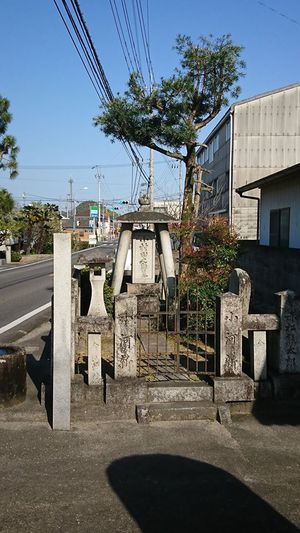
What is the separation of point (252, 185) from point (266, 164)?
10757mm

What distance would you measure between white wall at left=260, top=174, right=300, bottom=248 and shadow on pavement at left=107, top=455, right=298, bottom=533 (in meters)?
8.78

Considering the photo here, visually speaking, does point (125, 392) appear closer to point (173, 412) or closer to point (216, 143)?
point (173, 412)

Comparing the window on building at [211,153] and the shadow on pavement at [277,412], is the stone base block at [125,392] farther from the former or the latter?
the window on building at [211,153]

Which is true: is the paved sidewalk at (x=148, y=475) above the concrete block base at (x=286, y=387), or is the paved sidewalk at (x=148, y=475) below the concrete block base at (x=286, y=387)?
below

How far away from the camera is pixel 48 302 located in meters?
16.3

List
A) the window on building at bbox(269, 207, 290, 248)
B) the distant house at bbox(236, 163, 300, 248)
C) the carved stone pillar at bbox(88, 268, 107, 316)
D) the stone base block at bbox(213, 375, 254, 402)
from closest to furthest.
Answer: the stone base block at bbox(213, 375, 254, 402), the carved stone pillar at bbox(88, 268, 107, 316), the distant house at bbox(236, 163, 300, 248), the window on building at bbox(269, 207, 290, 248)

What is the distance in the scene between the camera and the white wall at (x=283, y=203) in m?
12.2

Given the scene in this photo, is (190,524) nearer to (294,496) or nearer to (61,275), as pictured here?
(294,496)

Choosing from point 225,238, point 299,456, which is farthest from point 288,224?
point 299,456

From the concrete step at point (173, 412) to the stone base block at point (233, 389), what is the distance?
17cm

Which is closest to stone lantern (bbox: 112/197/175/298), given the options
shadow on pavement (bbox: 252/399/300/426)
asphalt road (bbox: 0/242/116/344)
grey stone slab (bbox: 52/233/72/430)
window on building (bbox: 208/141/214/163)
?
asphalt road (bbox: 0/242/116/344)

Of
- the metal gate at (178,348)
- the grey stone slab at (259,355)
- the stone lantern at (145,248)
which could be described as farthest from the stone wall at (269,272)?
the grey stone slab at (259,355)

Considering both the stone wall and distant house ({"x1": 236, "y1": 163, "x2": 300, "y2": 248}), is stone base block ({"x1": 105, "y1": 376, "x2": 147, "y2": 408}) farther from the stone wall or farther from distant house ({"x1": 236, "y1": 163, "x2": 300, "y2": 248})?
distant house ({"x1": 236, "y1": 163, "x2": 300, "y2": 248})

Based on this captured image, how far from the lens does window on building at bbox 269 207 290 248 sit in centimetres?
1306
